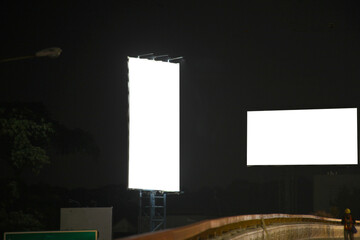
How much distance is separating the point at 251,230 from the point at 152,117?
2571 cm

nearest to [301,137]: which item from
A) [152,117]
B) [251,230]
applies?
[152,117]

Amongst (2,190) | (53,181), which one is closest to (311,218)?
(2,190)

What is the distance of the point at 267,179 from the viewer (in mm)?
87812

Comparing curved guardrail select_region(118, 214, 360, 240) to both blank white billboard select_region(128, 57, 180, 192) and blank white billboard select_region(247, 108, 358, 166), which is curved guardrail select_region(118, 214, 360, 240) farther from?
blank white billboard select_region(128, 57, 180, 192)

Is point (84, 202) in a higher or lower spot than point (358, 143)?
lower

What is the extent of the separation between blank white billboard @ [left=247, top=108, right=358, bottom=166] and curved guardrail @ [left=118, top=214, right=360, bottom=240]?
944 cm

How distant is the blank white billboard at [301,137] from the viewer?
117 feet

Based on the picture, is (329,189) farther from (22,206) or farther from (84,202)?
(22,206)

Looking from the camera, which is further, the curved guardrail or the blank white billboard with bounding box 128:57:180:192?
the blank white billboard with bounding box 128:57:180:192

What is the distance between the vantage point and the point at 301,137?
36.0 metres

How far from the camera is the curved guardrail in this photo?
5.76 meters

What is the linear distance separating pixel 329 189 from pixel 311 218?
4777cm

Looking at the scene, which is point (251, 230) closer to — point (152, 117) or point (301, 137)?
point (301, 137)

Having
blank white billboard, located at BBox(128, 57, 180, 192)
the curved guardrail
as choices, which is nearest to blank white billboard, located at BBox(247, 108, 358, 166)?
blank white billboard, located at BBox(128, 57, 180, 192)
